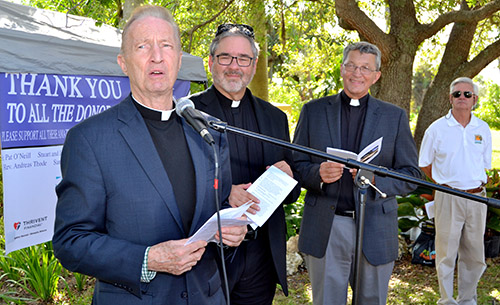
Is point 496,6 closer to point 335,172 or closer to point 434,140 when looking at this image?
point 434,140

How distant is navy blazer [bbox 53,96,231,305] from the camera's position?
6.13 feet

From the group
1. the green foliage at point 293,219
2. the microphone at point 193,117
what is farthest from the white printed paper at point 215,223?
the green foliage at point 293,219

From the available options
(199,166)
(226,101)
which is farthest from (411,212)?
(199,166)

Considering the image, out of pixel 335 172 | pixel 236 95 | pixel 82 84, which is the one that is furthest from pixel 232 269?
pixel 82 84

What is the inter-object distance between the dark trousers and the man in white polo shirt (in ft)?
8.55

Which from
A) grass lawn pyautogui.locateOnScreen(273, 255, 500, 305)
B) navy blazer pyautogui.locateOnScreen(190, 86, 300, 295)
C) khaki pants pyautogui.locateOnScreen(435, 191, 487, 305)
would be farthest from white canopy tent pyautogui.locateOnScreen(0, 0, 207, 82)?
khaki pants pyautogui.locateOnScreen(435, 191, 487, 305)

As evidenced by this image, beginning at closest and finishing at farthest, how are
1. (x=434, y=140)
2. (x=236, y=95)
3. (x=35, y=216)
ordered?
(x=236, y=95), (x=35, y=216), (x=434, y=140)

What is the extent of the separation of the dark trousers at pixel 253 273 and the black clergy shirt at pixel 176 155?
1020 millimetres

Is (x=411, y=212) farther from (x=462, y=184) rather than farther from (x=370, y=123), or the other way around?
(x=370, y=123)

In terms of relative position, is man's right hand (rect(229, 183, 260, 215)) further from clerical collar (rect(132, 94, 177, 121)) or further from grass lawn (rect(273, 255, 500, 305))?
grass lawn (rect(273, 255, 500, 305))

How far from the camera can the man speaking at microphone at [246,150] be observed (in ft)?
10.3

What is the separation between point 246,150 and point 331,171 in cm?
60

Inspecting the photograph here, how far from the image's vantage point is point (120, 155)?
199cm

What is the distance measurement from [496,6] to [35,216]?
20.9 feet
